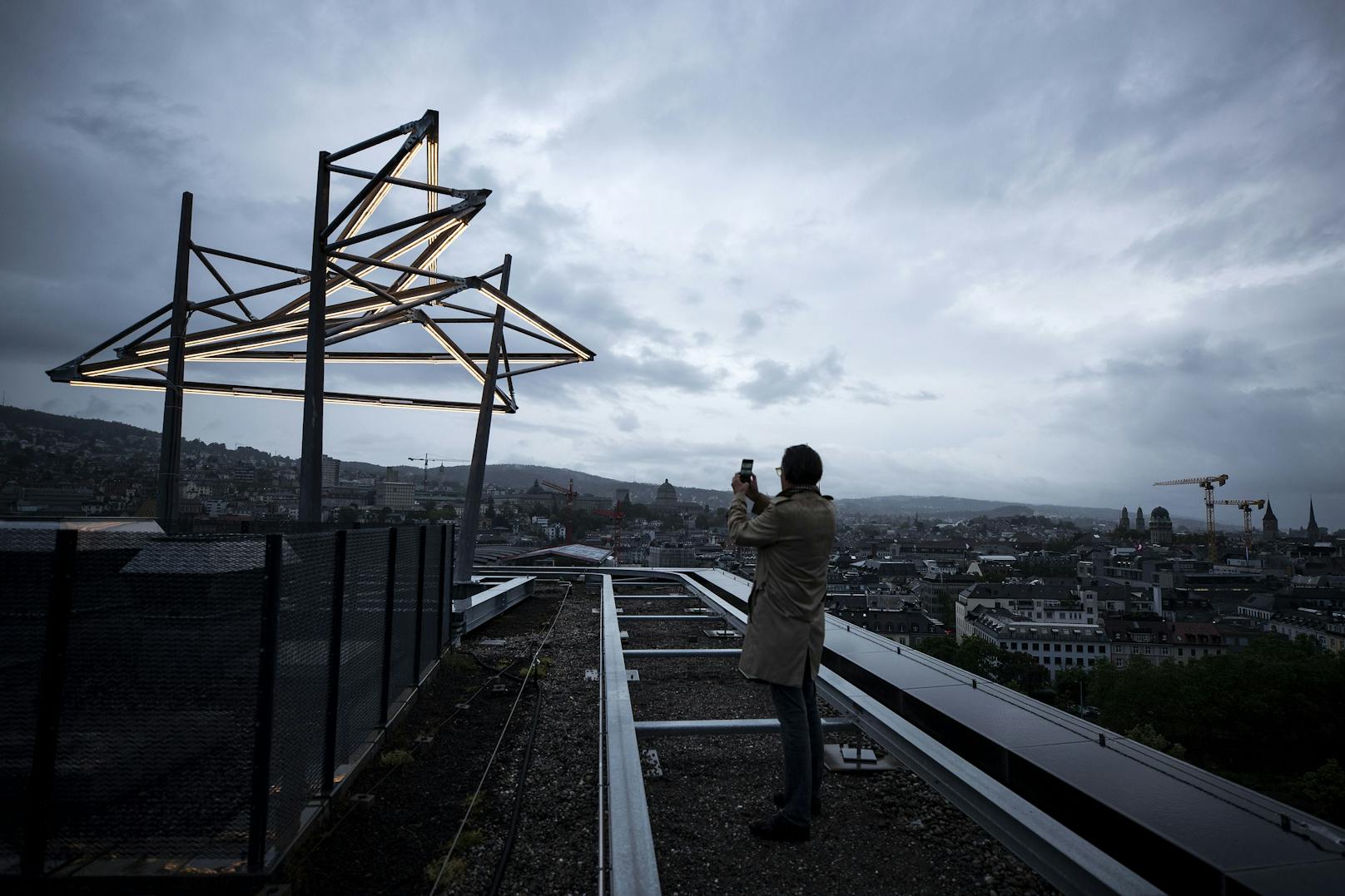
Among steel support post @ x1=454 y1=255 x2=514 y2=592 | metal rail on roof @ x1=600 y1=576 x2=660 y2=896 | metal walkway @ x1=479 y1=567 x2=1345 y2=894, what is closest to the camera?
metal walkway @ x1=479 y1=567 x2=1345 y2=894

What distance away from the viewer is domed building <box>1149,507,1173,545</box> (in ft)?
509

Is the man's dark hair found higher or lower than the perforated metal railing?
higher

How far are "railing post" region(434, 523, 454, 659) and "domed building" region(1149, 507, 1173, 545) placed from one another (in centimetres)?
17981

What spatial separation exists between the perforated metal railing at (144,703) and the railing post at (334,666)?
0.64 meters

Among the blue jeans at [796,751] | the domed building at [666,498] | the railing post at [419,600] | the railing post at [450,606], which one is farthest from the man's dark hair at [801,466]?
the domed building at [666,498]

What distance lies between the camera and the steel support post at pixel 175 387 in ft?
39.2

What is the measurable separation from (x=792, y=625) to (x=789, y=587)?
0.20 metres

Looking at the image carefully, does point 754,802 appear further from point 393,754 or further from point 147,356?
point 147,356

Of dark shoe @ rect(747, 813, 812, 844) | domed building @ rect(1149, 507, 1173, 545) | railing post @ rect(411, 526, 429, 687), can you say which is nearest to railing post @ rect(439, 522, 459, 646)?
railing post @ rect(411, 526, 429, 687)

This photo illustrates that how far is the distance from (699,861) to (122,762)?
9.49 ft

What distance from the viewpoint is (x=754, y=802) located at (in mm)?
4176

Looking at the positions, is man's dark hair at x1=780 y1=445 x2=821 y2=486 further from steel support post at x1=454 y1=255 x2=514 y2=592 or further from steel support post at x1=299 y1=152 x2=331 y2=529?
steel support post at x1=454 y1=255 x2=514 y2=592

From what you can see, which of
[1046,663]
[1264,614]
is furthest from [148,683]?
[1264,614]

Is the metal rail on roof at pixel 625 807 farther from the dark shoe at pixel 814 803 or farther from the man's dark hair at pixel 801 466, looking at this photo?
the man's dark hair at pixel 801 466
